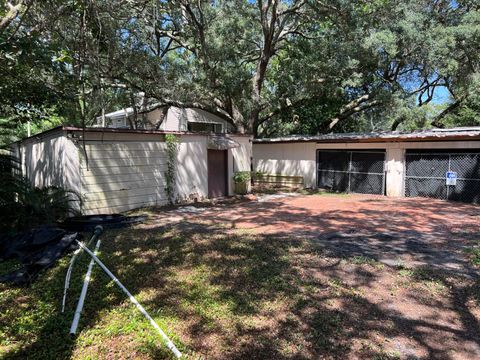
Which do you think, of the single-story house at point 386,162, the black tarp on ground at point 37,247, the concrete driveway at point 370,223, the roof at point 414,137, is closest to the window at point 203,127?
the single-story house at point 386,162

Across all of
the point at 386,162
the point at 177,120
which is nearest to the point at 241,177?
the point at 386,162

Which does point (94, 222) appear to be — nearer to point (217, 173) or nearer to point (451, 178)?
point (217, 173)

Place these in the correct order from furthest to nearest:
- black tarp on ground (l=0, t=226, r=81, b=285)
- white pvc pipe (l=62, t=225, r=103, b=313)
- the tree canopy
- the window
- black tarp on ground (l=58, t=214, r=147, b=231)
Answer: the window, the tree canopy, black tarp on ground (l=58, t=214, r=147, b=231), black tarp on ground (l=0, t=226, r=81, b=285), white pvc pipe (l=62, t=225, r=103, b=313)

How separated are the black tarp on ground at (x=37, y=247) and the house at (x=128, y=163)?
79.9 inches

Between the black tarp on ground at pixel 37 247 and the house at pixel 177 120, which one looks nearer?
the black tarp on ground at pixel 37 247

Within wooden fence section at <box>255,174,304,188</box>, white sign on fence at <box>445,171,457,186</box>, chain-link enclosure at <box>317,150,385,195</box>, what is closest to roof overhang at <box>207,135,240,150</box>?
wooden fence section at <box>255,174,304,188</box>

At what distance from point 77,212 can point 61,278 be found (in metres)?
4.41

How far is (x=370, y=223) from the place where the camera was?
809 cm

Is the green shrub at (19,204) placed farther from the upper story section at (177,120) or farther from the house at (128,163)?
the upper story section at (177,120)

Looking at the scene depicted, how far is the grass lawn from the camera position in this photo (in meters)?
3.04

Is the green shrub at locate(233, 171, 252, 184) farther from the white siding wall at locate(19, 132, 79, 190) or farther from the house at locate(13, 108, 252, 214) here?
the white siding wall at locate(19, 132, 79, 190)

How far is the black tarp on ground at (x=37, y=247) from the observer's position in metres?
5.09

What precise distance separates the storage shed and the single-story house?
3920 mm

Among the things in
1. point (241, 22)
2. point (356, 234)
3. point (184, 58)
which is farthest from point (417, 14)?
point (356, 234)
